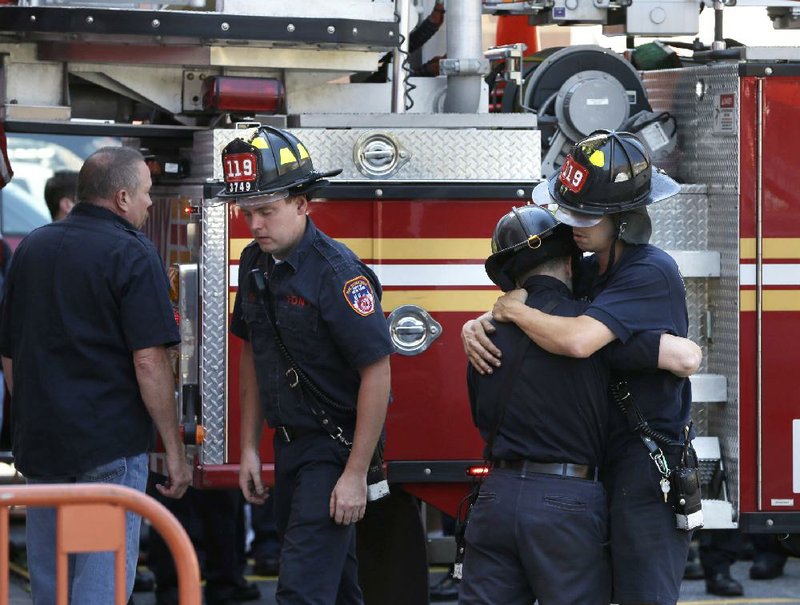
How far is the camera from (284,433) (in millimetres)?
4520

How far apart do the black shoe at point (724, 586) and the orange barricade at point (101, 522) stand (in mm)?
4528

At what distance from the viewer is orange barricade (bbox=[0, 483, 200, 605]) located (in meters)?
3.23

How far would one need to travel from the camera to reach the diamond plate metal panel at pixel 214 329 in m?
5.25

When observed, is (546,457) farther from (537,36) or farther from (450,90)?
(537,36)

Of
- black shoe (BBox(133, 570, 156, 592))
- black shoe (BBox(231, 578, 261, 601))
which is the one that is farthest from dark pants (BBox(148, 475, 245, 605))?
black shoe (BBox(133, 570, 156, 592))

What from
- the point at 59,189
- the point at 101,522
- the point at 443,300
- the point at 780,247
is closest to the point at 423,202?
the point at 443,300

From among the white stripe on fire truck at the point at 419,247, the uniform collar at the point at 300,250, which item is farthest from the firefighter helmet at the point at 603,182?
the white stripe on fire truck at the point at 419,247

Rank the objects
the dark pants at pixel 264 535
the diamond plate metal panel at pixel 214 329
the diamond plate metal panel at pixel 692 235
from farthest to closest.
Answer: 1. the dark pants at pixel 264 535
2. the diamond plate metal panel at pixel 692 235
3. the diamond plate metal panel at pixel 214 329

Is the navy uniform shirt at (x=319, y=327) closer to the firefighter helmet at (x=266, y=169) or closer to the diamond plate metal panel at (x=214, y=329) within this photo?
the firefighter helmet at (x=266, y=169)

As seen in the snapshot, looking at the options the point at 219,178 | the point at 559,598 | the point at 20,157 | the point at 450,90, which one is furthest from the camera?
the point at 20,157

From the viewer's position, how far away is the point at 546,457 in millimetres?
3932

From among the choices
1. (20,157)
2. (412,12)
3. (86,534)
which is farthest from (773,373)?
(20,157)

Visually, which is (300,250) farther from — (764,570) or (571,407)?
(764,570)

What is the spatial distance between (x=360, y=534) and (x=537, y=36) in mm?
2837
